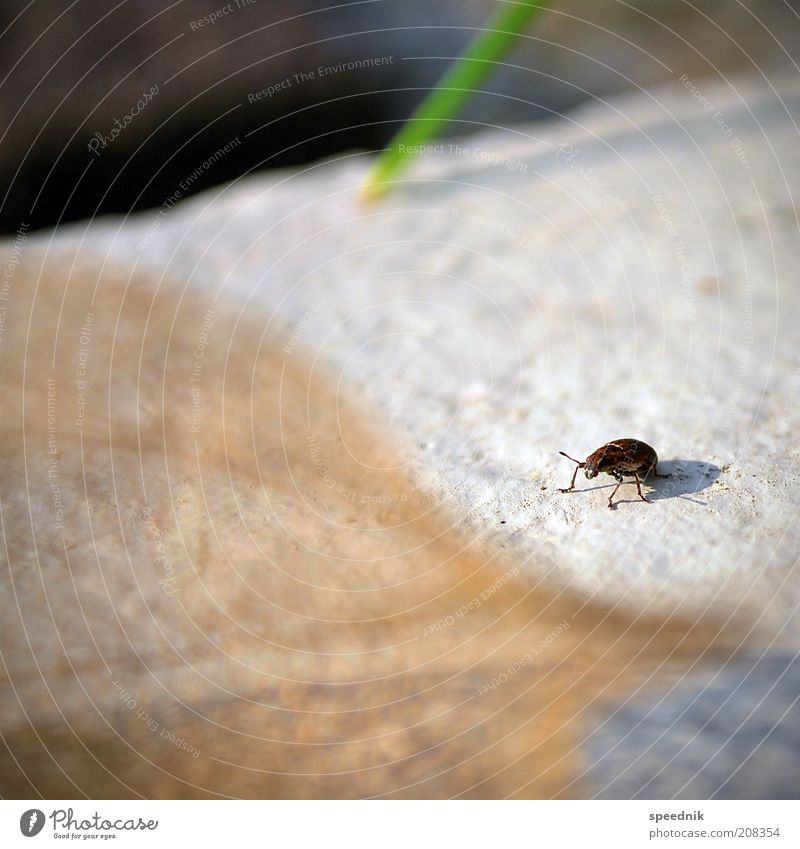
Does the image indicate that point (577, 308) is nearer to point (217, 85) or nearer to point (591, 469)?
point (591, 469)

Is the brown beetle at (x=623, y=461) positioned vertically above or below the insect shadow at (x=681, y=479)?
above

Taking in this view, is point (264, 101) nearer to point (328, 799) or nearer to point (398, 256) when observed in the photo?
point (398, 256)

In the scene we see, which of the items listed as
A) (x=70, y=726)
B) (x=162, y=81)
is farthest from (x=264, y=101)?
(x=70, y=726)
